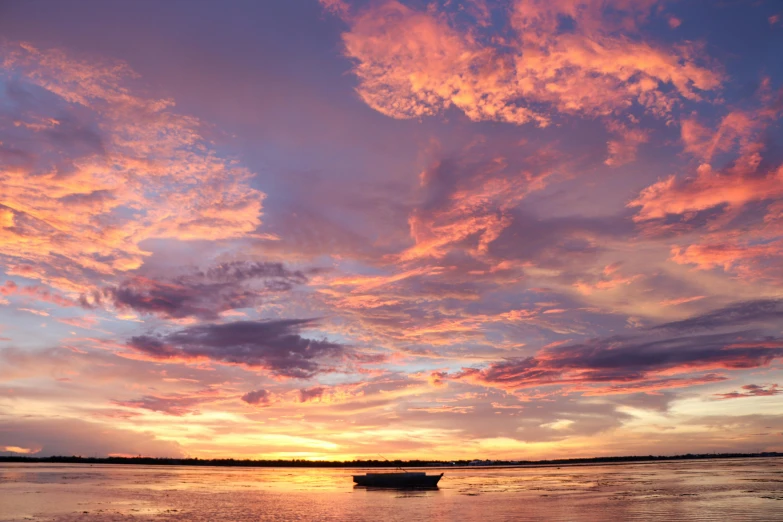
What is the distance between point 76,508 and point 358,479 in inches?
2604

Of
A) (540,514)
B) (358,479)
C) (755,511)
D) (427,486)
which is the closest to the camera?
(755,511)

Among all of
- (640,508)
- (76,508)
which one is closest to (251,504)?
(76,508)

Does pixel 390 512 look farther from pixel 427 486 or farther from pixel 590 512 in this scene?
pixel 427 486

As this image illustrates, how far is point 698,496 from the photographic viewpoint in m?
66.5

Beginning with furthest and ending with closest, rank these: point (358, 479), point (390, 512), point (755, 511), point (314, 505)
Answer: point (358, 479), point (314, 505), point (390, 512), point (755, 511)

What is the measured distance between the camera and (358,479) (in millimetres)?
116625

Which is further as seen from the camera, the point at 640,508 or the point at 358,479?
the point at 358,479

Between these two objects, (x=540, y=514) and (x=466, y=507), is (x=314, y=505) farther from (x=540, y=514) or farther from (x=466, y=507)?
(x=540, y=514)

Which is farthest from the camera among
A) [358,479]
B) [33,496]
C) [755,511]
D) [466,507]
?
[358,479]

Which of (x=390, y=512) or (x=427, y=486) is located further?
(x=427, y=486)

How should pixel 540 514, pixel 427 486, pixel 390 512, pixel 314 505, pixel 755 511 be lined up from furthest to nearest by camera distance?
pixel 427 486 → pixel 314 505 → pixel 390 512 → pixel 540 514 → pixel 755 511

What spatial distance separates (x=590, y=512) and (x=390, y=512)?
20424 millimetres

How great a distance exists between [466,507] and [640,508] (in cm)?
1864

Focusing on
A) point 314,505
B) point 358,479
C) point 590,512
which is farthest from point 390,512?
point 358,479
